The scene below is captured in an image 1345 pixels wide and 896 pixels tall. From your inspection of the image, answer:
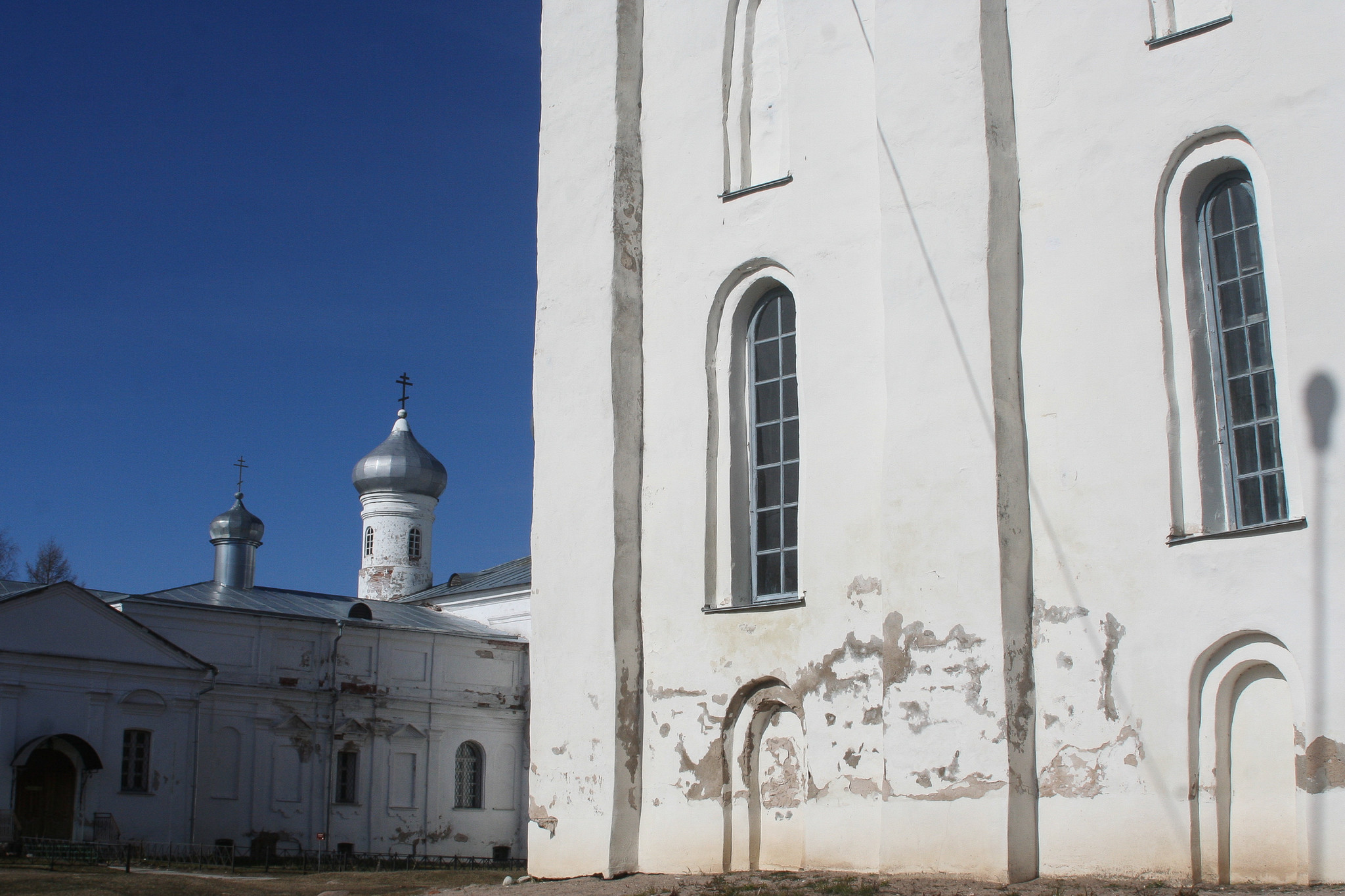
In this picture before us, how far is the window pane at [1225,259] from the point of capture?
10.6m

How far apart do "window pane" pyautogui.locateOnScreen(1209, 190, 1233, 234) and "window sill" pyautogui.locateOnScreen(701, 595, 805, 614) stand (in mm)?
4691

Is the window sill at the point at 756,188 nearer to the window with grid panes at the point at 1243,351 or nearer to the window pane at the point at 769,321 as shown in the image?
the window pane at the point at 769,321

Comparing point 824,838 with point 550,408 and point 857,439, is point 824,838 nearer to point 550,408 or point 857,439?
point 857,439

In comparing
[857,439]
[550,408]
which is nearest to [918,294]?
[857,439]

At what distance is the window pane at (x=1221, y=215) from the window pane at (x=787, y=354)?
13.3ft

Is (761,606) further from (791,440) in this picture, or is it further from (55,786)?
(55,786)

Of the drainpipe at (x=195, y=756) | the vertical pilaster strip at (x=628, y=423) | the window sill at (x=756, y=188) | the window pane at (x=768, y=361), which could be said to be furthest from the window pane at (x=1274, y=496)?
the drainpipe at (x=195, y=756)

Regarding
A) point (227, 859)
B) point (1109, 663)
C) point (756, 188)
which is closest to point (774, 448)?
point (756, 188)

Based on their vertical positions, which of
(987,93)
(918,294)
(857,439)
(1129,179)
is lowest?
(857,439)

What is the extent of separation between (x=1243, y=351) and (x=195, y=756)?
23.3m

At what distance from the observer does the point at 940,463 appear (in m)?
11.3

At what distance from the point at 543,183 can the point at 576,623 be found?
192 inches

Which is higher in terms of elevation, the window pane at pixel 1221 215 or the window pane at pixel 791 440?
the window pane at pixel 1221 215

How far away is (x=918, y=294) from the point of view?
11.7m
